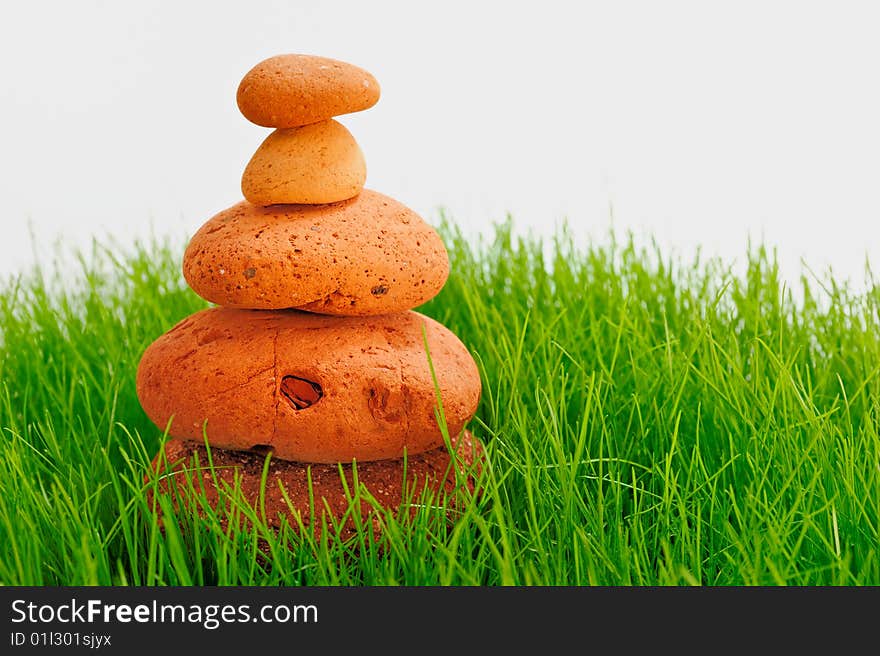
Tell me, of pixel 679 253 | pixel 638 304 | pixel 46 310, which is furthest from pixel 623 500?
pixel 46 310

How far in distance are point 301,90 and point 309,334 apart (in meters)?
0.41

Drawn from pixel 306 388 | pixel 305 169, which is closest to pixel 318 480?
pixel 306 388

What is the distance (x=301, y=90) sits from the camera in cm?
170

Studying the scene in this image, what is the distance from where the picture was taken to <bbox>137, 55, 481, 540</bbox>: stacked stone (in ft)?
5.61

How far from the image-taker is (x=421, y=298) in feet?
5.92

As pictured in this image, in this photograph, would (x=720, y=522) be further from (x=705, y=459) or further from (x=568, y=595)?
(x=568, y=595)

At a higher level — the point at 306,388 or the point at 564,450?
the point at 306,388

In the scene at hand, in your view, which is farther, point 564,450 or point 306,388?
point 564,450

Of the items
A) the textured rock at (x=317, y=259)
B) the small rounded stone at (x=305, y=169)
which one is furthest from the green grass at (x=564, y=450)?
the small rounded stone at (x=305, y=169)

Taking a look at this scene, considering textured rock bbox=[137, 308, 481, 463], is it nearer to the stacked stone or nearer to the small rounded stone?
the stacked stone

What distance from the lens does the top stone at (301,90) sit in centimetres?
171

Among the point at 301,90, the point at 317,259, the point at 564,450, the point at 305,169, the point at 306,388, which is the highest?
the point at 301,90

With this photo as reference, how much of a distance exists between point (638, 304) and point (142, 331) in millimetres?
1268

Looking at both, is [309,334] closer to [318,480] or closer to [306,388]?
[306,388]
